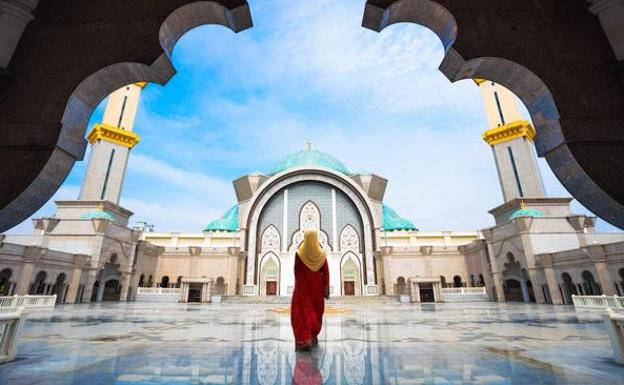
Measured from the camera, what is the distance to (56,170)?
2508mm

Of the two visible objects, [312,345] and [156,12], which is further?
[312,345]

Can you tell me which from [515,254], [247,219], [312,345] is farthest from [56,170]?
[247,219]

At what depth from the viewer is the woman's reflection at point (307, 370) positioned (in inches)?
97.5

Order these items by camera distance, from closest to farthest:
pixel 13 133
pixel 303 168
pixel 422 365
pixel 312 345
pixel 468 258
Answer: pixel 13 133 < pixel 422 365 < pixel 312 345 < pixel 468 258 < pixel 303 168

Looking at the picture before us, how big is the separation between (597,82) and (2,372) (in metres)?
5.73

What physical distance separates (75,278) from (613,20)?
2314 cm

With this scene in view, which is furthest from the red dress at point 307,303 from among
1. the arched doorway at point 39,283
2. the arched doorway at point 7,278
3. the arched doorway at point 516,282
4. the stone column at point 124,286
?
the stone column at point 124,286

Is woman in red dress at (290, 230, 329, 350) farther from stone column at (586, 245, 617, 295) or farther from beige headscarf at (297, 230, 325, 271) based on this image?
stone column at (586, 245, 617, 295)

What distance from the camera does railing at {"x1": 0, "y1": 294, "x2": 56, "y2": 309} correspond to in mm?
10906

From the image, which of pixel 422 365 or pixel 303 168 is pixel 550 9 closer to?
pixel 422 365

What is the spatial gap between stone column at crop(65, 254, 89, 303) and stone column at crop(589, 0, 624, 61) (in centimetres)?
2295

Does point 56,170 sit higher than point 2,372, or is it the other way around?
point 56,170

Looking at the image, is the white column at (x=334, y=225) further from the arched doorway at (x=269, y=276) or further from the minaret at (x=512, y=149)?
the minaret at (x=512, y=149)

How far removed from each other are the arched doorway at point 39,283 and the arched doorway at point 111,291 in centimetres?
557
